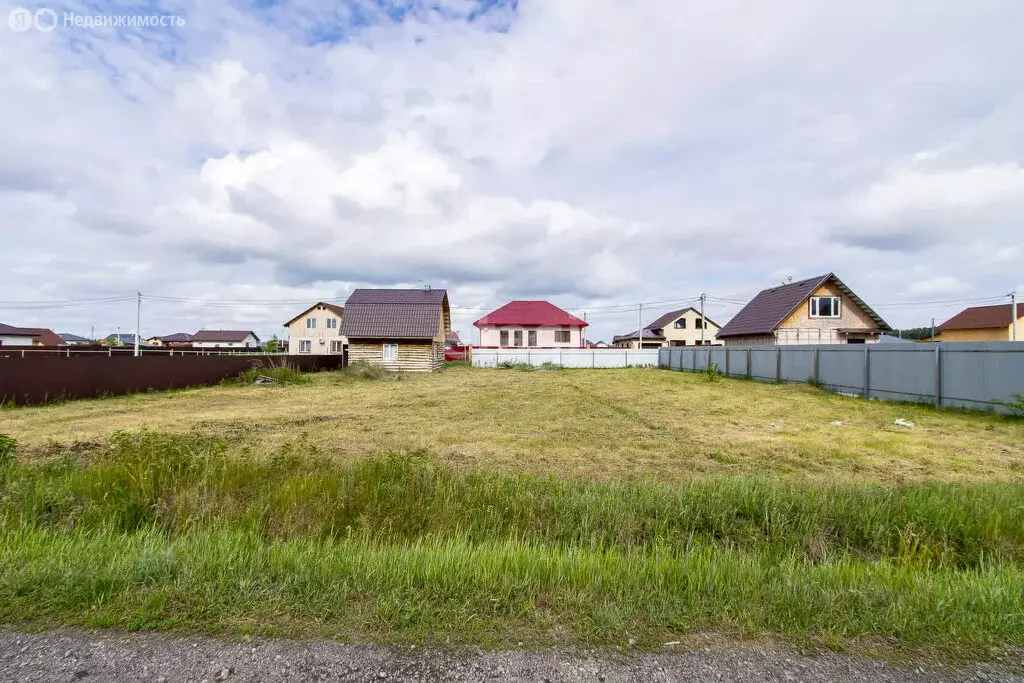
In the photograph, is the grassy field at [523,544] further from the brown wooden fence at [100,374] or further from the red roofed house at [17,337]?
the red roofed house at [17,337]

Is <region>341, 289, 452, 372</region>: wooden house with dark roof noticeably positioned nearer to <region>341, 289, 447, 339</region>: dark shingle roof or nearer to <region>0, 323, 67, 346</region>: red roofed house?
<region>341, 289, 447, 339</region>: dark shingle roof

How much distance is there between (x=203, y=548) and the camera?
3.26 m

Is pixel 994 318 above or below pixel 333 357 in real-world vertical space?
above

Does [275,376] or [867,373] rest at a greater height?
[867,373]

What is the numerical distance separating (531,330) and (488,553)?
41046 millimetres

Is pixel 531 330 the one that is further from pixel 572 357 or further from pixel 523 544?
pixel 523 544

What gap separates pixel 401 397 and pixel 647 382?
12872 mm

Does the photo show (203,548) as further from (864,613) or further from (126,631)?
(864,613)

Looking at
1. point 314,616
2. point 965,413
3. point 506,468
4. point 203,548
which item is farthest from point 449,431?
point 965,413

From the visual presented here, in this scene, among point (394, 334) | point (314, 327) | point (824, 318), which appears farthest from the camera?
point (314, 327)

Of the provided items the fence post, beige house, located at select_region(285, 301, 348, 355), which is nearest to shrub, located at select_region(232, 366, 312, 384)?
the fence post

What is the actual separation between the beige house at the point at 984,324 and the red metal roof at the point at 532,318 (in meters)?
32.0

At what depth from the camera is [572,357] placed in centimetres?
3834

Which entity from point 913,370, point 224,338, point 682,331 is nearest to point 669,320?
point 682,331
